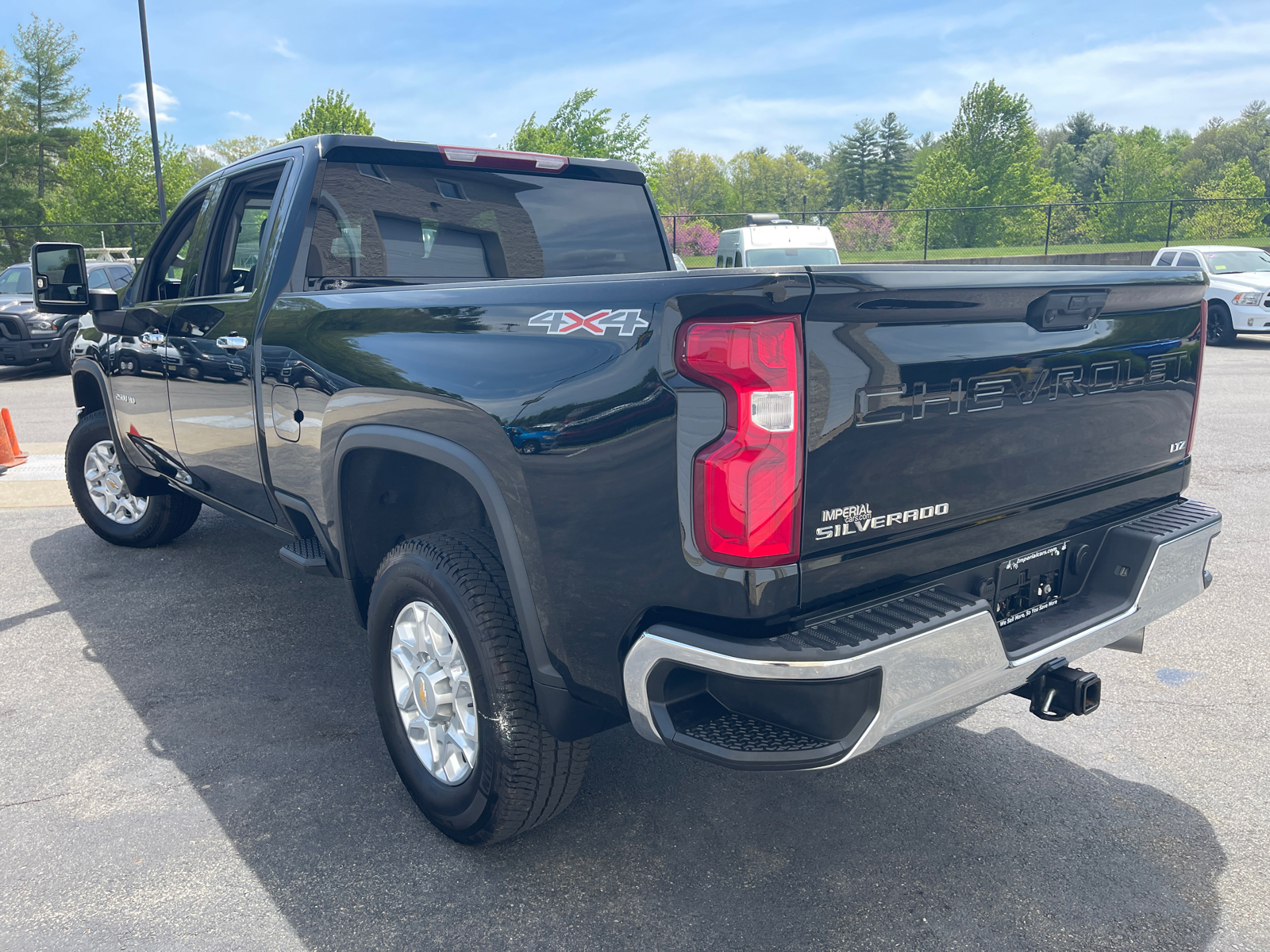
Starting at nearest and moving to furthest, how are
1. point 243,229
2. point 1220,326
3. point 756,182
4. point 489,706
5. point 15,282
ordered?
point 489,706, point 243,229, point 15,282, point 1220,326, point 756,182

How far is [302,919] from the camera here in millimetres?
2434

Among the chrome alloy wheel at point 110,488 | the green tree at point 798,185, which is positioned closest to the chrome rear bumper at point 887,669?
the chrome alloy wheel at point 110,488

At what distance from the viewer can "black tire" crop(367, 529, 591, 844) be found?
97.0 inches

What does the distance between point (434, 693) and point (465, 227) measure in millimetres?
2006

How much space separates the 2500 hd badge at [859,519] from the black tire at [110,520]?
14.8 ft

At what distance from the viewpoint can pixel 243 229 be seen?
13.5ft

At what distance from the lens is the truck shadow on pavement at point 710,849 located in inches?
93.7

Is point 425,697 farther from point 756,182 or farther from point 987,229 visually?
point 756,182

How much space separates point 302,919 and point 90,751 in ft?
4.56

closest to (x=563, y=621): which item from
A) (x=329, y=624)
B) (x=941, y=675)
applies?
(x=941, y=675)

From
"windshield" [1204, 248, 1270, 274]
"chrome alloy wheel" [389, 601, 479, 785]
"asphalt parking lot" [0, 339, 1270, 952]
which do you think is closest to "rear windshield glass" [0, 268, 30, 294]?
"asphalt parking lot" [0, 339, 1270, 952]

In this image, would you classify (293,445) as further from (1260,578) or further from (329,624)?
(1260,578)

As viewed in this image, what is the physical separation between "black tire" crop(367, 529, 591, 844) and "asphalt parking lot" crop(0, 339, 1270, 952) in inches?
6.5

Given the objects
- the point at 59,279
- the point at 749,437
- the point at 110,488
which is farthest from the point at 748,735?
the point at 110,488
